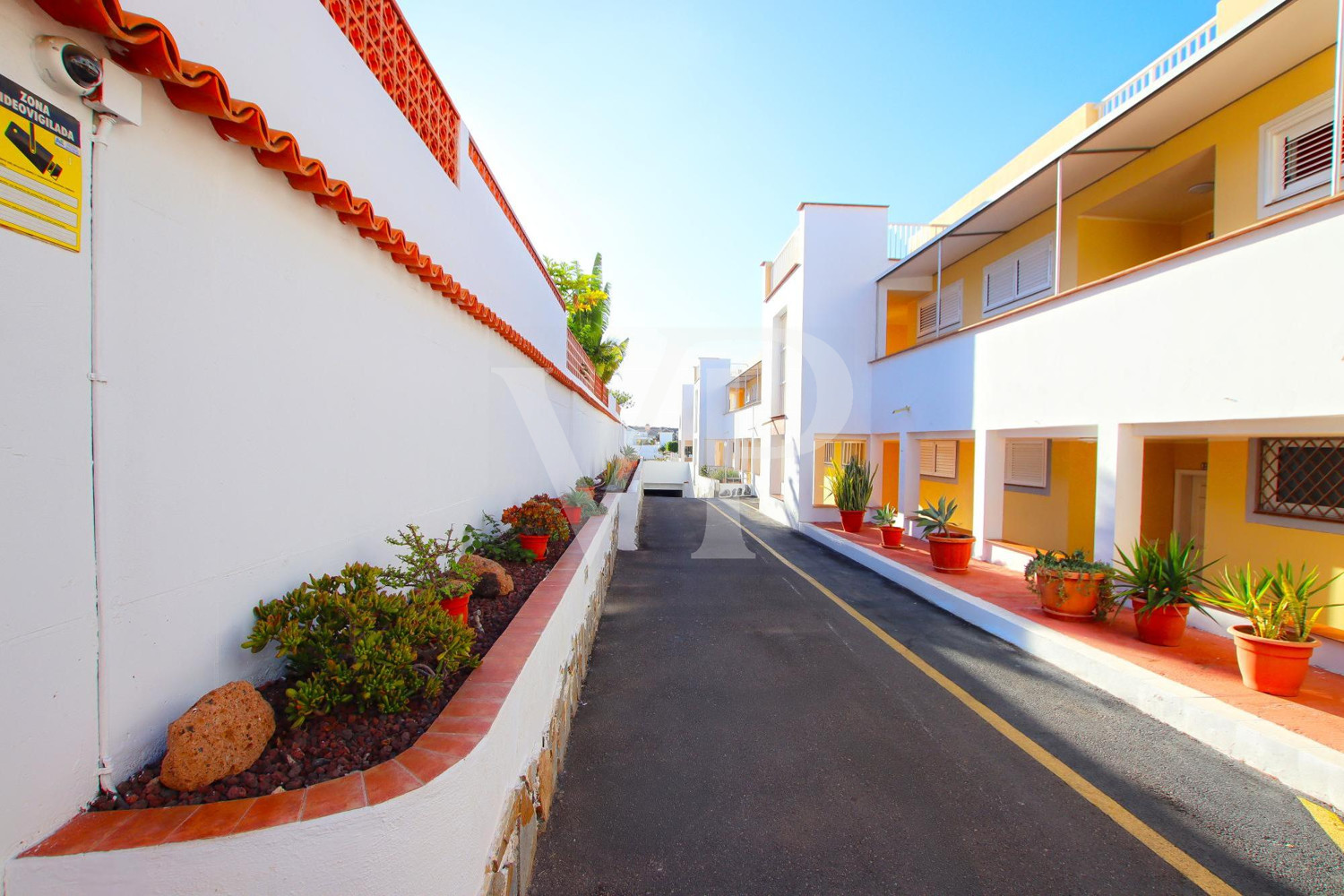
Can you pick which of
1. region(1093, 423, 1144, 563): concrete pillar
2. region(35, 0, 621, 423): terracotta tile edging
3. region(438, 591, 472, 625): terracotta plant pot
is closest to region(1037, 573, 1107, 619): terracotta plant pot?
region(1093, 423, 1144, 563): concrete pillar

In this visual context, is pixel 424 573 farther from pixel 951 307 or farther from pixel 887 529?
pixel 951 307

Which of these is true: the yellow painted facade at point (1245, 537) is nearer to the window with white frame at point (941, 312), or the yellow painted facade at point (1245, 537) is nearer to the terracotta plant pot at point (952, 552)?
the terracotta plant pot at point (952, 552)

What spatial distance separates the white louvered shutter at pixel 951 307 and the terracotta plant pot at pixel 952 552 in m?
6.71

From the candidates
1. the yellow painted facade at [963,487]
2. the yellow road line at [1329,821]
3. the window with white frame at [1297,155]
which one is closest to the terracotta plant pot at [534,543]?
the yellow road line at [1329,821]

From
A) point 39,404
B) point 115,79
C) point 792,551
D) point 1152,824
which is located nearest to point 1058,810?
point 1152,824

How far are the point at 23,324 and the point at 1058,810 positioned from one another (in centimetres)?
492

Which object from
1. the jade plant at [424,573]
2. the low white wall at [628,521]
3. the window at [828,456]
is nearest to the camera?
the jade plant at [424,573]

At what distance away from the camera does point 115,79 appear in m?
1.68

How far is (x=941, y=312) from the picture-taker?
13969 millimetres

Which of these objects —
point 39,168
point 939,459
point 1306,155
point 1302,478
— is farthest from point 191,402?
point 939,459

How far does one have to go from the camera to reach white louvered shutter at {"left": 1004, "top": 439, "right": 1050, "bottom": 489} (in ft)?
35.5

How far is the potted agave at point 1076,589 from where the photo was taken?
6.24 m

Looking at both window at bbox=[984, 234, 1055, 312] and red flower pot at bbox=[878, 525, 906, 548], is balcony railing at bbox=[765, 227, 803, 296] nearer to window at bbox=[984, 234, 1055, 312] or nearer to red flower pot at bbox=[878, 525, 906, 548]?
window at bbox=[984, 234, 1055, 312]

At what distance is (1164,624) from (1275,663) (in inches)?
42.4
